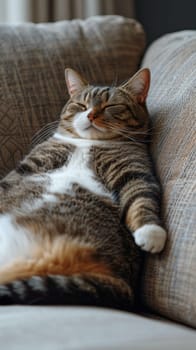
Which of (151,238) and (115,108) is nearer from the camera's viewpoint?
(151,238)

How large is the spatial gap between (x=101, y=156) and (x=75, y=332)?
647 mm

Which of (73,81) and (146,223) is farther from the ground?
(73,81)

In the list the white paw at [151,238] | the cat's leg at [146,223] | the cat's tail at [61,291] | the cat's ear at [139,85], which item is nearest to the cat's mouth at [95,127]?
the cat's ear at [139,85]

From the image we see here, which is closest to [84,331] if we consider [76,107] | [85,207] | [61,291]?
[61,291]

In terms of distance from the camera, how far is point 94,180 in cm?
157

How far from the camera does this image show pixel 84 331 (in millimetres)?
1080

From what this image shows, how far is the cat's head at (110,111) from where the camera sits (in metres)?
1.66

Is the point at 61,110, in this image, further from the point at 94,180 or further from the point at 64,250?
the point at 64,250

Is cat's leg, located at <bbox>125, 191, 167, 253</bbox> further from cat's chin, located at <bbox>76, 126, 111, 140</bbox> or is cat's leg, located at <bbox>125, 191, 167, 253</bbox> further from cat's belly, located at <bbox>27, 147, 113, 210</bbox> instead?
cat's chin, located at <bbox>76, 126, 111, 140</bbox>

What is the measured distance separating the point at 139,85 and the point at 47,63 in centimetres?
30

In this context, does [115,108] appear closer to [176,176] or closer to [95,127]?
[95,127]

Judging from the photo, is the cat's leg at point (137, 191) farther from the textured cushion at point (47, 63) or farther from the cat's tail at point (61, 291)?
the textured cushion at point (47, 63)

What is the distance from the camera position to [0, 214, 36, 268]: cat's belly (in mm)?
1363

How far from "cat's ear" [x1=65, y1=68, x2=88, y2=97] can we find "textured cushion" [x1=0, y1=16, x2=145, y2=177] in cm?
6
